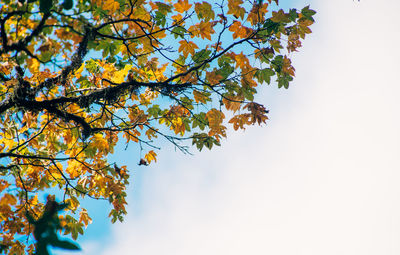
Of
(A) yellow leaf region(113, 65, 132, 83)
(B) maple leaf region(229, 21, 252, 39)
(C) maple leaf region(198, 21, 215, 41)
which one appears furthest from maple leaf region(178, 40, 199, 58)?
(A) yellow leaf region(113, 65, 132, 83)

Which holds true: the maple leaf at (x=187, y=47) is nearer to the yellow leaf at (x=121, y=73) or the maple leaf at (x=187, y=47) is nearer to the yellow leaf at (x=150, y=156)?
the yellow leaf at (x=121, y=73)

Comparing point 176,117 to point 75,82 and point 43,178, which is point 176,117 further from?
point 43,178

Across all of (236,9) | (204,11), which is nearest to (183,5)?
(204,11)

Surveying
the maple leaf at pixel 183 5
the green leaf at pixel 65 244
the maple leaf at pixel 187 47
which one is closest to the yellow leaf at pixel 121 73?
the maple leaf at pixel 187 47

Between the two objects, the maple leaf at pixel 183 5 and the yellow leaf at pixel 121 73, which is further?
the yellow leaf at pixel 121 73

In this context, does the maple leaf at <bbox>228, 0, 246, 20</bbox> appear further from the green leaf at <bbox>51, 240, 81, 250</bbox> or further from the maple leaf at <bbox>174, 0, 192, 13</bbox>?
the green leaf at <bbox>51, 240, 81, 250</bbox>

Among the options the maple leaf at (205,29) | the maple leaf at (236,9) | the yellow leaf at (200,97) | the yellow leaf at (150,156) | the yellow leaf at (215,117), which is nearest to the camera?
the maple leaf at (236,9)

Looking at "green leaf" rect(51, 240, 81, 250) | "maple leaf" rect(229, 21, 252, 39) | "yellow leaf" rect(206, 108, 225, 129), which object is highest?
"maple leaf" rect(229, 21, 252, 39)

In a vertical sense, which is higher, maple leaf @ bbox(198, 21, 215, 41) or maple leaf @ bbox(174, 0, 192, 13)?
maple leaf @ bbox(174, 0, 192, 13)

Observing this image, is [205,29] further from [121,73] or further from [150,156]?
[150,156]

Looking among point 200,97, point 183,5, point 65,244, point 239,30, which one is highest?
point 183,5

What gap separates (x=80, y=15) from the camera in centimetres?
186

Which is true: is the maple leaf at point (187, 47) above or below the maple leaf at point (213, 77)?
above

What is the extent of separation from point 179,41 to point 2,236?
3084 mm
